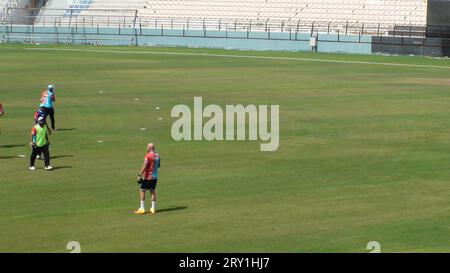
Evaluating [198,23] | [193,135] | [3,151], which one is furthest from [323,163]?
[198,23]

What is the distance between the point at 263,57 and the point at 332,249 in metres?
54.6

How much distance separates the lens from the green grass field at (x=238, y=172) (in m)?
19.6

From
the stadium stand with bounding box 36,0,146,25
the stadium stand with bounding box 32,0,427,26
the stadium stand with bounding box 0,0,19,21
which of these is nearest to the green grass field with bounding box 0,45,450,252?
the stadium stand with bounding box 32,0,427,26

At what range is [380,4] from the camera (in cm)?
8412
